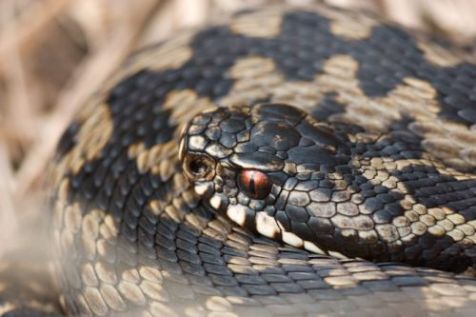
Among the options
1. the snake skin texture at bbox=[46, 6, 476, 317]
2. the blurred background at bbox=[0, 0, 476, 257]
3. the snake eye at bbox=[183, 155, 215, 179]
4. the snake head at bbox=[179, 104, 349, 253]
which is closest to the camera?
the snake skin texture at bbox=[46, 6, 476, 317]

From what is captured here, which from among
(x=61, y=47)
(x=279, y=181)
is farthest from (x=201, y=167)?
(x=61, y=47)

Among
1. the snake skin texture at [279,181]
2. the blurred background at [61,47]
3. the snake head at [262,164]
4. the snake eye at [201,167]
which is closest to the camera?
the snake skin texture at [279,181]

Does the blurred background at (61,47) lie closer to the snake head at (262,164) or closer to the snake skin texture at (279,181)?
the snake skin texture at (279,181)

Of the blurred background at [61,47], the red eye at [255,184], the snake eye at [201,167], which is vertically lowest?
the red eye at [255,184]

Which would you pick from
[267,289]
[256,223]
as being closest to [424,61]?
[256,223]


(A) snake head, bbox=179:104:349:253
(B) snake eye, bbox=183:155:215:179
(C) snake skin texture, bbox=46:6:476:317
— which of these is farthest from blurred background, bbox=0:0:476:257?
(B) snake eye, bbox=183:155:215:179

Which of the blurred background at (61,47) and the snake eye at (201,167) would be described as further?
the blurred background at (61,47)

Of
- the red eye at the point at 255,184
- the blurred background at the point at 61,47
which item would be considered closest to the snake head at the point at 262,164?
the red eye at the point at 255,184

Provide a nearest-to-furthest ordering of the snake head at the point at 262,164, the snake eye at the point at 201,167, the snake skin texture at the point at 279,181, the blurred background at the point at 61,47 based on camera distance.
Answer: the snake skin texture at the point at 279,181, the snake head at the point at 262,164, the snake eye at the point at 201,167, the blurred background at the point at 61,47

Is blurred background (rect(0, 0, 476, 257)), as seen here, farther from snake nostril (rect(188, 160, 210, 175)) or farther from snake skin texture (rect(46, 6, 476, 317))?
snake nostril (rect(188, 160, 210, 175))
